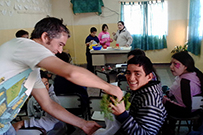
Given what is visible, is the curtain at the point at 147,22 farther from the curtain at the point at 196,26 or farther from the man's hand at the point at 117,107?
the man's hand at the point at 117,107

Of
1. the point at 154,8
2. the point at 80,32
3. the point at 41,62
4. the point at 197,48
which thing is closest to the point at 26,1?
the point at 80,32

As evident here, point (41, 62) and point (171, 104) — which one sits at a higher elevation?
point (41, 62)

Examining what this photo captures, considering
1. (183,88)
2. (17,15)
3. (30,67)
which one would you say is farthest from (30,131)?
(17,15)

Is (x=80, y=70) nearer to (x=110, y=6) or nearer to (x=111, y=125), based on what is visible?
(x=111, y=125)

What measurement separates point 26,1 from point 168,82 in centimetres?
438

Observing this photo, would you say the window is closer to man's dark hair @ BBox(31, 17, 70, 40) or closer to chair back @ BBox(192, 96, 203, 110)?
chair back @ BBox(192, 96, 203, 110)

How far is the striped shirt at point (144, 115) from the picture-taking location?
113 centimetres

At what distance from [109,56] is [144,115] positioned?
180 inches

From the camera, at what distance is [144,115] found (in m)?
1.19

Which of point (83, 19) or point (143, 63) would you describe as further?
point (83, 19)

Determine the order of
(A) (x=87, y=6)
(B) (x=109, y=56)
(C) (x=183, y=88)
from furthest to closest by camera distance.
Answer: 1. (A) (x=87, y=6)
2. (B) (x=109, y=56)
3. (C) (x=183, y=88)

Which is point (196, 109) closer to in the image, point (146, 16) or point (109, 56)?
point (109, 56)

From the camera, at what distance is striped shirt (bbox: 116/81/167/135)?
113 cm

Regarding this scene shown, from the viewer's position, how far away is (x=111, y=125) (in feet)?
4.02
